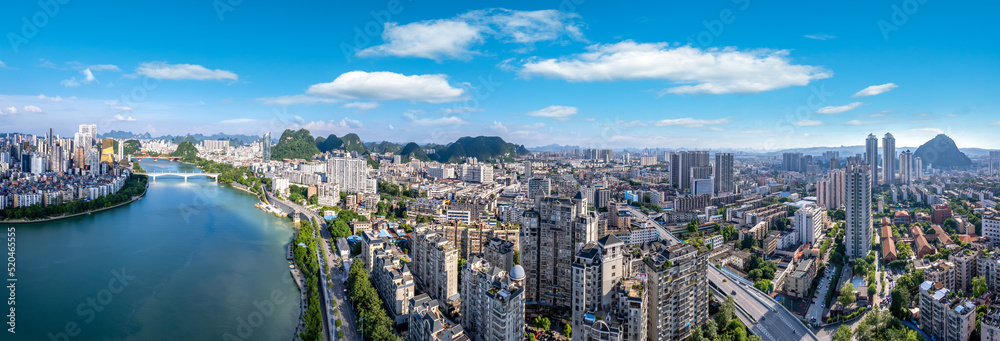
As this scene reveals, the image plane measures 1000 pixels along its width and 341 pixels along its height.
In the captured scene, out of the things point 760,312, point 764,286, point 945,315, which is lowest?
point 760,312

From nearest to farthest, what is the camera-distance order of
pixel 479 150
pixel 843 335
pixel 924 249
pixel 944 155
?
pixel 843 335 → pixel 924 249 → pixel 944 155 → pixel 479 150

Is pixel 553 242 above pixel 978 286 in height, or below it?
above

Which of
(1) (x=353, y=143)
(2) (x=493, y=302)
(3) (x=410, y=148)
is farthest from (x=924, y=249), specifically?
(1) (x=353, y=143)

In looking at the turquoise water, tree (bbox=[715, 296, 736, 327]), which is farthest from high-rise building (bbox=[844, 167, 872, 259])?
the turquoise water

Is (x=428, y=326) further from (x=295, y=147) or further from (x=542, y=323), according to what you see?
(x=295, y=147)

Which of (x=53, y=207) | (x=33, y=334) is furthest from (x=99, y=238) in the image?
(x=33, y=334)

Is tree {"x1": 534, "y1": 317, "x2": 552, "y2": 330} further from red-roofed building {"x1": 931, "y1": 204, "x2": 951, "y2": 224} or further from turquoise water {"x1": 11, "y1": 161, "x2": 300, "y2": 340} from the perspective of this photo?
red-roofed building {"x1": 931, "y1": 204, "x2": 951, "y2": 224}
